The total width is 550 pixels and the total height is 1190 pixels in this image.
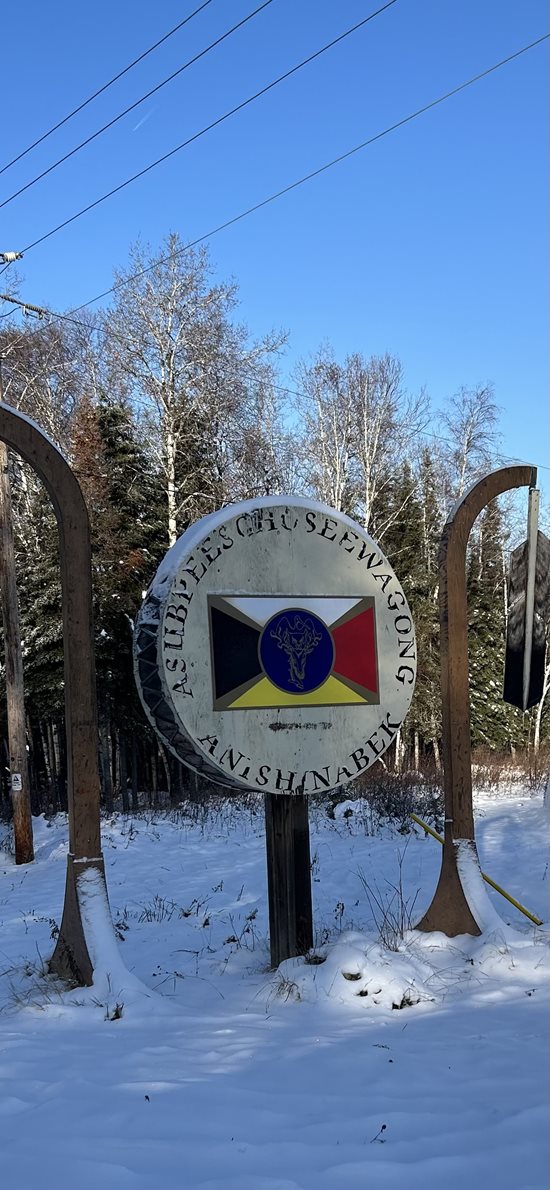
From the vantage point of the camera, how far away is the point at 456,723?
5977 mm

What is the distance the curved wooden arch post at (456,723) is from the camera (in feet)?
18.6

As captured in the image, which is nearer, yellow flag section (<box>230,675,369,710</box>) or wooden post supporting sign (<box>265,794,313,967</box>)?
yellow flag section (<box>230,675,369,710</box>)

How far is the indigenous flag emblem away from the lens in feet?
17.3

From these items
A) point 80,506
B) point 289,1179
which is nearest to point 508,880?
point 80,506

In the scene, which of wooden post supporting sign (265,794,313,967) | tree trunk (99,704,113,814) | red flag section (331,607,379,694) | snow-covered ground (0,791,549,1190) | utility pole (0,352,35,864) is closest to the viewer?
snow-covered ground (0,791,549,1190)

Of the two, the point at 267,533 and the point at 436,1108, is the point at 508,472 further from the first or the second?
the point at 436,1108

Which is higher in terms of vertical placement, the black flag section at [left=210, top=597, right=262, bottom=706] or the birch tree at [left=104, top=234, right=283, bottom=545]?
the birch tree at [left=104, top=234, right=283, bottom=545]

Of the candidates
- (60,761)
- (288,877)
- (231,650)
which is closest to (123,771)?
(60,761)

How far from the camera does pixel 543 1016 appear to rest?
4215mm

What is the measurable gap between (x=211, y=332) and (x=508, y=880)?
1420 centimetres

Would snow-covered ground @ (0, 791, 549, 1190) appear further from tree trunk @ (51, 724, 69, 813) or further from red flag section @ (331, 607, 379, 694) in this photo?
tree trunk @ (51, 724, 69, 813)

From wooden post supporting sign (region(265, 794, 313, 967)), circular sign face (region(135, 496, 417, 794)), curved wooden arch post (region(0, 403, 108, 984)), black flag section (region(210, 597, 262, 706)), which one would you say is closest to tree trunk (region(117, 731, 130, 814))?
wooden post supporting sign (region(265, 794, 313, 967))

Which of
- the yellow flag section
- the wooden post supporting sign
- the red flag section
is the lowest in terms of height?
the wooden post supporting sign

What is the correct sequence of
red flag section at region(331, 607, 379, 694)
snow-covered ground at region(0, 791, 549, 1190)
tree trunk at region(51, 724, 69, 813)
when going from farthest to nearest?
tree trunk at region(51, 724, 69, 813)
red flag section at region(331, 607, 379, 694)
snow-covered ground at region(0, 791, 549, 1190)
